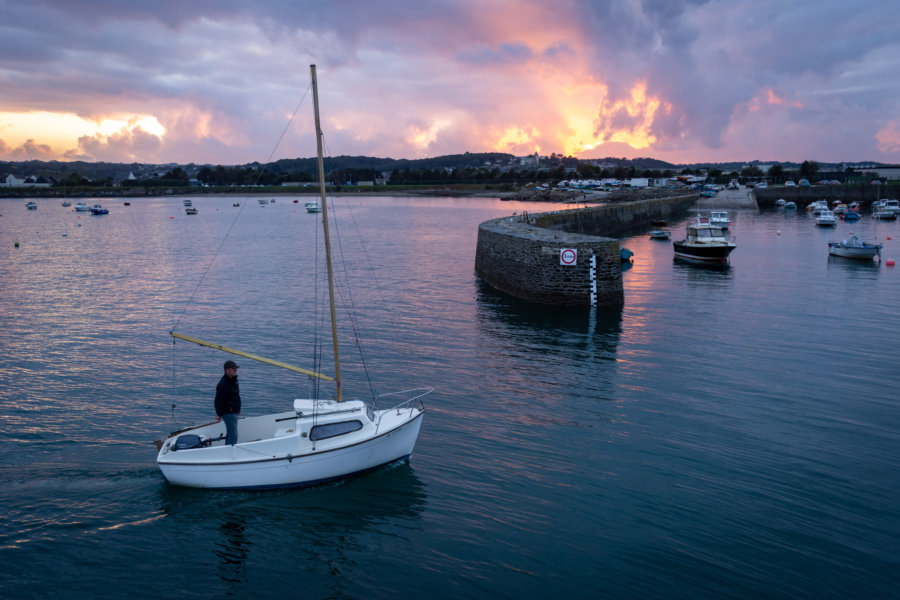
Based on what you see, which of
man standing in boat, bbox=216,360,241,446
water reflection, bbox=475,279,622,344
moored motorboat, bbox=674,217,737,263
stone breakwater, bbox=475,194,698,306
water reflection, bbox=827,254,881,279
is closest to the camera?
man standing in boat, bbox=216,360,241,446

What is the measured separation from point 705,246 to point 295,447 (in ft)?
123

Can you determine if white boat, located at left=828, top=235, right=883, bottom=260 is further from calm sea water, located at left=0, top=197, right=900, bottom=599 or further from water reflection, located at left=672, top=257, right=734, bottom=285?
calm sea water, located at left=0, top=197, right=900, bottom=599

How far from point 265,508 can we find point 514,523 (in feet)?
16.1

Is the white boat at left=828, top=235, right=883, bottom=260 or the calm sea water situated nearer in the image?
the calm sea water

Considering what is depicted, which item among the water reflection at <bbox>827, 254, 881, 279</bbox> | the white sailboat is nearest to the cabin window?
the white sailboat

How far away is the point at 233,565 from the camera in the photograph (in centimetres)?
1016

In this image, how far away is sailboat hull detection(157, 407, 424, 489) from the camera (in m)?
11.9

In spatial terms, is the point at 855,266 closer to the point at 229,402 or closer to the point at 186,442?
the point at 229,402

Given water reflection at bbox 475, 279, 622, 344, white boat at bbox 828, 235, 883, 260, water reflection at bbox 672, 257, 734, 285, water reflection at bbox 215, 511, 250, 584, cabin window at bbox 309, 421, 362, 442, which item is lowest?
water reflection at bbox 215, 511, 250, 584

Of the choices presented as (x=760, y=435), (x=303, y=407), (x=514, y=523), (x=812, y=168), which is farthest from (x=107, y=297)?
(x=812, y=168)

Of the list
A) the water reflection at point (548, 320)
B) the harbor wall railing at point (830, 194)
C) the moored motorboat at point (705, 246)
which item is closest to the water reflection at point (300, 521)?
the water reflection at point (548, 320)

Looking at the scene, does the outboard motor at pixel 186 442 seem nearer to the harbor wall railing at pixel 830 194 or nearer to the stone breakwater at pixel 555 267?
the stone breakwater at pixel 555 267

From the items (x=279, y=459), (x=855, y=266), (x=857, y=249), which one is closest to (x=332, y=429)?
(x=279, y=459)

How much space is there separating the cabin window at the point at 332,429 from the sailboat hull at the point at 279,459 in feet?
0.30
